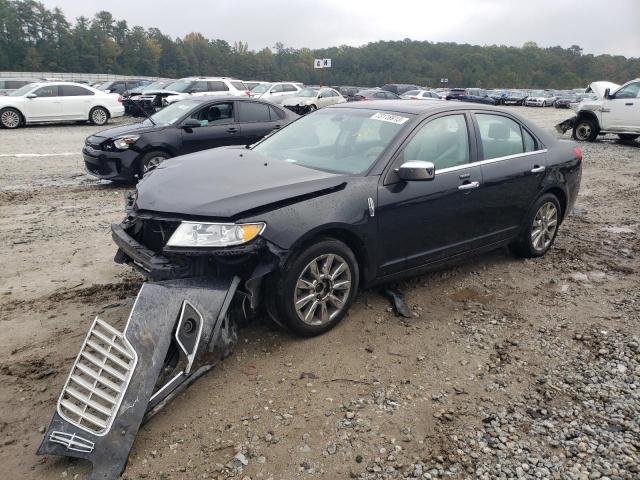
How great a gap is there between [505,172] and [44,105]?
17559 millimetres

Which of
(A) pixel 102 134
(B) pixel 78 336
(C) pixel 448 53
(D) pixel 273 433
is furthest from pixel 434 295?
(C) pixel 448 53

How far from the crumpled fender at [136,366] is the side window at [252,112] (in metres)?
6.53

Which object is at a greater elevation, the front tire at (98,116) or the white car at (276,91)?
the white car at (276,91)

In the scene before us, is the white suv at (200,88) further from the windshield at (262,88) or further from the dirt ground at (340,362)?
the dirt ground at (340,362)

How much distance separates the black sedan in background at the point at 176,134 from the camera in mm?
8070

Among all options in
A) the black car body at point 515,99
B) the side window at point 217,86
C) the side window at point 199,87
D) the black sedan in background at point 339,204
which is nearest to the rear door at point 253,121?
the black sedan in background at point 339,204

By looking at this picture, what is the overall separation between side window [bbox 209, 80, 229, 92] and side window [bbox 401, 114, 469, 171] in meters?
17.2

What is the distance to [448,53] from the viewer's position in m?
111

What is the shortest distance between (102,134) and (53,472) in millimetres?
6855

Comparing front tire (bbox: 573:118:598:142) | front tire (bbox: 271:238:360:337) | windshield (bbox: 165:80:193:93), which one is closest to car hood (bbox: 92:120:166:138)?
front tire (bbox: 271:238:360:337)

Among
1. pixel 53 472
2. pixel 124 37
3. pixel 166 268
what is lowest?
pixel 53 472

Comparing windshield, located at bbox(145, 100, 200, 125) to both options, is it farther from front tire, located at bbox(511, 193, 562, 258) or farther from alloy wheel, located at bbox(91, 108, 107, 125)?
alloy wheel, located at bbox(91, 108, 107, 125)

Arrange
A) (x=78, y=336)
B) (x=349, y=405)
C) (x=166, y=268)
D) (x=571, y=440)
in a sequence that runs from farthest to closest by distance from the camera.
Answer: (x=78, y=336) < (x=166, y=268) < (x=349, y=405) < (x=571, y=440)

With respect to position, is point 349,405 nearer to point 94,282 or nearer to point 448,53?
point 94,282
